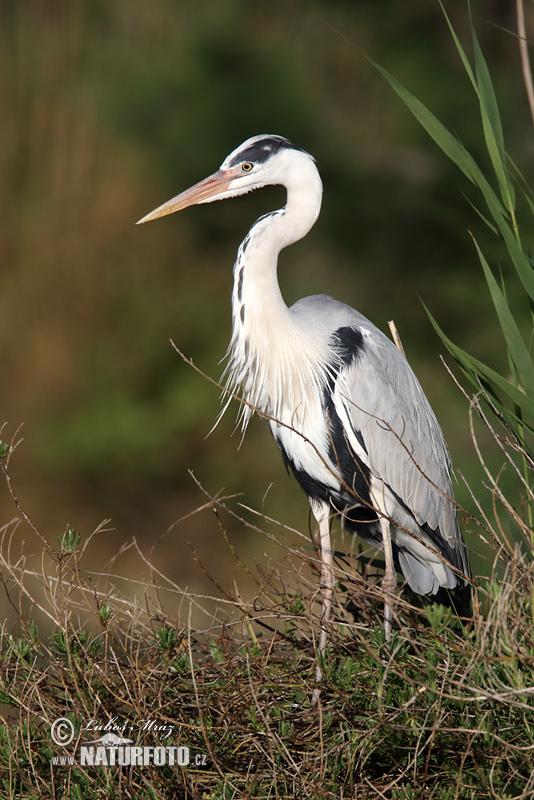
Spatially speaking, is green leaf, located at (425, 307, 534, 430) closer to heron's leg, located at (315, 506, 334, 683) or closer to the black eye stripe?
heron's leg, located at (315, 506, 334, 683)

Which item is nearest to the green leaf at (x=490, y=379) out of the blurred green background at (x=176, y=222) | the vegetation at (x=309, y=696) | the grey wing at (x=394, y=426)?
the vegetation at (x=309, y=696)

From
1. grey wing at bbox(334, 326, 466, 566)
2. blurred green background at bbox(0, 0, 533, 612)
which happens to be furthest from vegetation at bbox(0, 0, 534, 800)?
blurred green background at bbox(0, 0, 533, 612)

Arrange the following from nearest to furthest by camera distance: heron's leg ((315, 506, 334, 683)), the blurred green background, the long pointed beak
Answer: heron's leg ((315, 506, 334, 683))
the long pointed beak
the blurred green background

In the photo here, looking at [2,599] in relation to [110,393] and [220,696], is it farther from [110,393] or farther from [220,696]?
[220,696]

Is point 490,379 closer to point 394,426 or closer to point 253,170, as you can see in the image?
point 394,426

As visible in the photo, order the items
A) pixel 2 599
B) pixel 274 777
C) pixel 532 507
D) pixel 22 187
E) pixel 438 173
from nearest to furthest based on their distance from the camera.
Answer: pixel 274 777
pixel 532 507
pixel 438 173
pixel 2 599
pixel 22 187

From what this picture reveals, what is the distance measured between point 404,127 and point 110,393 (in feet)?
7.22

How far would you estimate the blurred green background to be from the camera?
4922 millimetres

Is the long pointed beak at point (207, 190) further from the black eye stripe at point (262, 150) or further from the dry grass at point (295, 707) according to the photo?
the dry grass at point (295, 707)

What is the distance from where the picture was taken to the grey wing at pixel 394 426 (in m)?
2.38

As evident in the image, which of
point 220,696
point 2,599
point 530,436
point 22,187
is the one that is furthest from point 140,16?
point 220,696

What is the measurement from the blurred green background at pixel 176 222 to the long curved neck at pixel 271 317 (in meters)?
2.36

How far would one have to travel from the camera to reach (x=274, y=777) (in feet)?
4.96

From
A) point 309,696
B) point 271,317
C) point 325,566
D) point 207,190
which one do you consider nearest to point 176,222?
point 207,190
